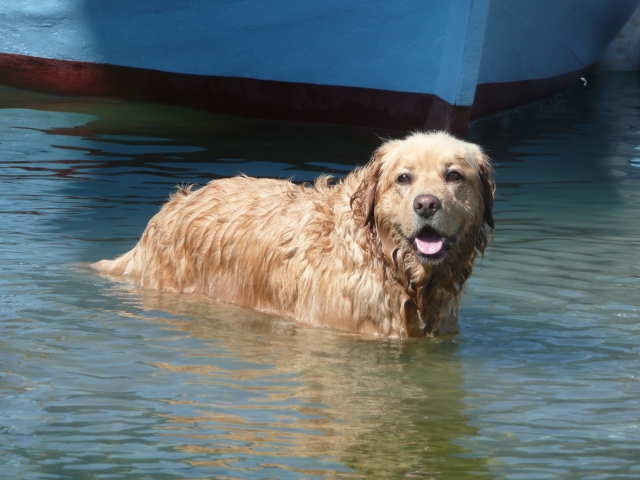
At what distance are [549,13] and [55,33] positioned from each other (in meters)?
7.92

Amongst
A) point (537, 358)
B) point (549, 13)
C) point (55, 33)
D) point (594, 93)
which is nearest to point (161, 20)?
point (55, 33)

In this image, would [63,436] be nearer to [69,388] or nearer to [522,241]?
[69,388]

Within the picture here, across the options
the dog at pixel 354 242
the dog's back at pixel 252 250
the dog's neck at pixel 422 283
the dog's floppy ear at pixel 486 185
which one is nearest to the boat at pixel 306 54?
the dog's back at pixel 252 250

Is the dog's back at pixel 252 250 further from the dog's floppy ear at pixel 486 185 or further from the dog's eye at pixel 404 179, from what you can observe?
the dog's floppy ear at pixel 486 185

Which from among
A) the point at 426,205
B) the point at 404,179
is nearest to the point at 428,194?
the point at 426,205

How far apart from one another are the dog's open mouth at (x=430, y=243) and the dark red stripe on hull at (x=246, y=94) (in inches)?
267

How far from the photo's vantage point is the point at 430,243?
18.5 ft

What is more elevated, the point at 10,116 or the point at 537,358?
the point at 10,116

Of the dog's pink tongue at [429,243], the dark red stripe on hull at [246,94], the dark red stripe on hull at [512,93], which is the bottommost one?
the dog's pink tongue at [429,243]

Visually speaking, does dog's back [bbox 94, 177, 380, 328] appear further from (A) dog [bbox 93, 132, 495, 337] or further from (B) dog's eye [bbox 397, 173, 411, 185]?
(B) dog's eye [bbox 397, 173, 411, 185]

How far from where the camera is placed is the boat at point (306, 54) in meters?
12.3

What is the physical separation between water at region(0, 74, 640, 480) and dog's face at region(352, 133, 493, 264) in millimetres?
722

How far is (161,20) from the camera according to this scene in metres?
14.6

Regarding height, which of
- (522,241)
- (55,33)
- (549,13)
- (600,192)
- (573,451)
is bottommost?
(573,451)
